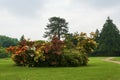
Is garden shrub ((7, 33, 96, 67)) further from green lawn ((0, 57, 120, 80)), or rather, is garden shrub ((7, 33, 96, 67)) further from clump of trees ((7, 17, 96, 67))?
green lawn ((0, 57, 120, 80))

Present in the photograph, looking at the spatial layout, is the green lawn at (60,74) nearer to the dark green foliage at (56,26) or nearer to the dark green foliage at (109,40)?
the dark green foliage at (109,40)

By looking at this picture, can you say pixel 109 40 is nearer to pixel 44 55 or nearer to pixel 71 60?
pixel 71 60

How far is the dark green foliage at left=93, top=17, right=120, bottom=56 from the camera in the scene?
84.6 m

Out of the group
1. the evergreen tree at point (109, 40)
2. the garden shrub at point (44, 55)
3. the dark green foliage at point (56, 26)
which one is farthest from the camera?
the dark green foliage at point (56, 26)

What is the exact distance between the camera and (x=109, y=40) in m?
85.8

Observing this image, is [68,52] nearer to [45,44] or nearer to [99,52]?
[45,44]

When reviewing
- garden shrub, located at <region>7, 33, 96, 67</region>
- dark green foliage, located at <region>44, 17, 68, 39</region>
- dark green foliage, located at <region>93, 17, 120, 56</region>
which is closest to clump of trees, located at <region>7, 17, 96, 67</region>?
garden shrub, located at <region>7, 33, 96, 67</region>

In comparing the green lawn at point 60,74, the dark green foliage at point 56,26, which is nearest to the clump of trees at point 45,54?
Result: the green lawn at point 60,74

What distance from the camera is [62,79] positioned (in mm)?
17641

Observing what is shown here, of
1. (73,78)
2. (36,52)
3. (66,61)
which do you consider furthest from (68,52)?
(73,78)

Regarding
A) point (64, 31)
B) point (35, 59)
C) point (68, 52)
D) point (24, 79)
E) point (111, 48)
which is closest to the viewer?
point (24, 79)

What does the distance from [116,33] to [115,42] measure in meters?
2.79

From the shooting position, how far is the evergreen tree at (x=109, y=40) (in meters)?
84.6

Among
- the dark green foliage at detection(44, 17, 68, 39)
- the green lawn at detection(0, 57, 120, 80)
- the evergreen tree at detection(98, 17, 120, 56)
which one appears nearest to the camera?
the green lawn at detection(0, 57, 120, 80)
